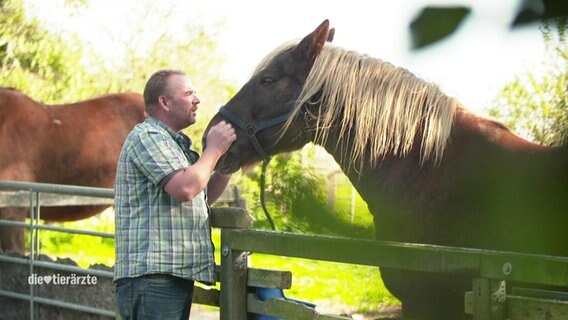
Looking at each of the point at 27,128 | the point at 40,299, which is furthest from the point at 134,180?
the point at 27,128

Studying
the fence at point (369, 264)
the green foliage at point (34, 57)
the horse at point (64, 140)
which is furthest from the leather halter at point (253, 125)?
the green foliage at point (34, 57)

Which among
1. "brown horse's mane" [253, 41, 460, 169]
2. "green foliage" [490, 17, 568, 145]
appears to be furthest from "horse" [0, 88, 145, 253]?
"green foliage" [490, 17, 568, 145]

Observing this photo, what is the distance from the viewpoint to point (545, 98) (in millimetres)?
502

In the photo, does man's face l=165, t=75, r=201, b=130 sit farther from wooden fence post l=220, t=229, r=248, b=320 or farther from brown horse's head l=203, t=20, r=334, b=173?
wooden fence post l=220, t=229, r=248, b=320

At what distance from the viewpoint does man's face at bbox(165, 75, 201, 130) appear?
2008 millimetres

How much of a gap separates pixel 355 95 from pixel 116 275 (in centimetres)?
90

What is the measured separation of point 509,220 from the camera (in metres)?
0.73

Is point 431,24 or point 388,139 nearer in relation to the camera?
point 431,24

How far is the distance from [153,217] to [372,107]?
74cm

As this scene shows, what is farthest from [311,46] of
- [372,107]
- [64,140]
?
[64,140]

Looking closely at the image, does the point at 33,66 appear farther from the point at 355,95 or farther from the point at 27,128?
the point at 355,95

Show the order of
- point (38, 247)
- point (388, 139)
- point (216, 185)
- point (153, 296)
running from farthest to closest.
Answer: point (38, 247)
point (216, 185)
point (388, 139)
point (153, 296)

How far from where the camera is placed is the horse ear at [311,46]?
2.17m

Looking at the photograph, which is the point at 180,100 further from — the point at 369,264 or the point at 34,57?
the point at 34,57
